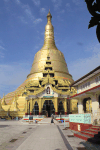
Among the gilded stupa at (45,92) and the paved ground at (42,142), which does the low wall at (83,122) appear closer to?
the paved ground at (42,142)

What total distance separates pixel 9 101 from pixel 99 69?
40.6 meters

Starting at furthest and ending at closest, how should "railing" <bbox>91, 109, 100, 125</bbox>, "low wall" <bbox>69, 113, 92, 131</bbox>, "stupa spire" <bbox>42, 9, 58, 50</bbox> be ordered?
"stupa spire" <bbox>42, 9, 58, 50</bbox> → "low wall" <bbox>69, 113, 92, 131</bbox> → "railing" <bbox>91, 109, 100, 125</bbox>

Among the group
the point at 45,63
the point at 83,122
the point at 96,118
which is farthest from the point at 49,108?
the point at 96,118

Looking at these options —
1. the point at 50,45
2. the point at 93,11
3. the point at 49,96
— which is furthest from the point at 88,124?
the point at 50,45

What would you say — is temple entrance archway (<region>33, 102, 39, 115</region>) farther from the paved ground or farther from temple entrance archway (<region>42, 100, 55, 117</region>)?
the paved ground

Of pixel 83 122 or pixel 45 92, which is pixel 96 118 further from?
pixel 45 92

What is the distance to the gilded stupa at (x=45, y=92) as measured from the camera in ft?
121

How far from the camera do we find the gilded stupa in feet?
121

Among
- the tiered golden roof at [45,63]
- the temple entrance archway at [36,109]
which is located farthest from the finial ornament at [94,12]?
the tiered golden roof at [45,63]

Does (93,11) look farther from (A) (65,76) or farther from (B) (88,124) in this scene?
(A) (65,76)

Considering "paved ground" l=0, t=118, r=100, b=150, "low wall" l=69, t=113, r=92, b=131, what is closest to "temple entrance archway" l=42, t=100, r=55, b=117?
"low wall" l=69, t=113, r=92, b=131

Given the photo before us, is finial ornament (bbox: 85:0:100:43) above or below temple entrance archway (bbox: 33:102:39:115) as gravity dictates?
above

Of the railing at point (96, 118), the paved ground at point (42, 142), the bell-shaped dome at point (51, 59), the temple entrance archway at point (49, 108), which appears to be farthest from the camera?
the bell-shaped dome at point (51, 59)

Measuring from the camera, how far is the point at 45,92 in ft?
122
